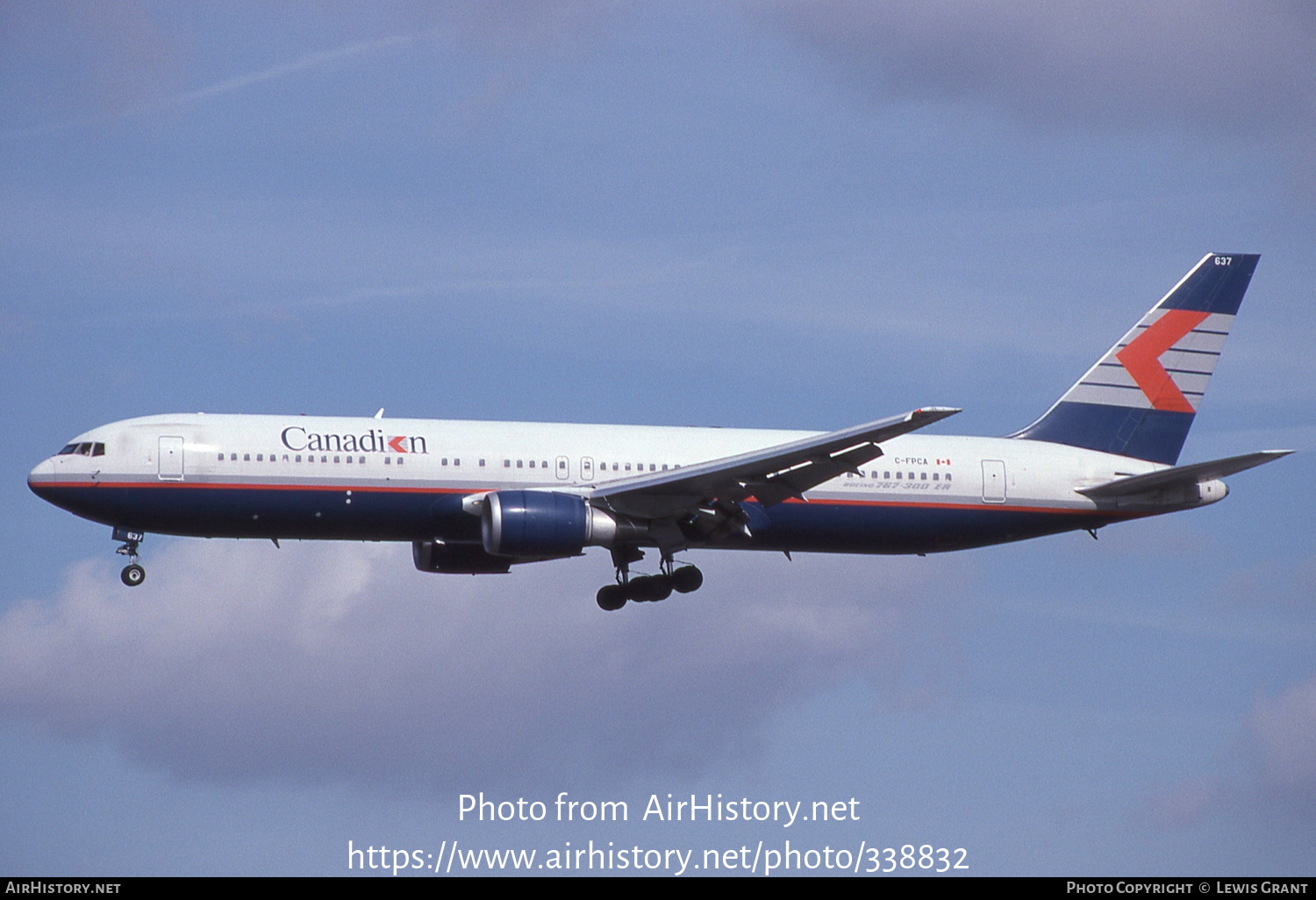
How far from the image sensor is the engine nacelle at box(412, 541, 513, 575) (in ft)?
164

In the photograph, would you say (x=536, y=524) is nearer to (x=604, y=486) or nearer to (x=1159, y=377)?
(x=604, y=486)

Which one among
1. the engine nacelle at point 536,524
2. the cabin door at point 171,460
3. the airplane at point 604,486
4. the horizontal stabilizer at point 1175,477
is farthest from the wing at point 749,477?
the cabin door at point 171,460

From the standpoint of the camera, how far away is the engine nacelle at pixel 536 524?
43.4 meters

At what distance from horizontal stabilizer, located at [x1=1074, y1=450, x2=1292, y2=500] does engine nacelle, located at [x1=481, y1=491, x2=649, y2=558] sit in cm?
1546

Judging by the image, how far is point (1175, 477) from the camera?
4869 centimetres

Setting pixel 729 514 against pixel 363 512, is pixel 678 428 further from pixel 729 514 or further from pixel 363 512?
pixel 363 512

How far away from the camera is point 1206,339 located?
180ft

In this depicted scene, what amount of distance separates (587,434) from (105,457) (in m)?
12.7

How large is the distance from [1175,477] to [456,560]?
2071cm

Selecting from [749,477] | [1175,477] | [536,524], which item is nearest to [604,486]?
[536,524]

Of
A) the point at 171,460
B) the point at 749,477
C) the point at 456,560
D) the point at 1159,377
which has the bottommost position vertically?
the point at 749,477

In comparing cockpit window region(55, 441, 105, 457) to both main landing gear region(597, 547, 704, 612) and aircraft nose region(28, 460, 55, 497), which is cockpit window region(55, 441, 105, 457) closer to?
aircraft nose region(28, 460, 55, 497)

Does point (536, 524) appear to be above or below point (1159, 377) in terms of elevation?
below
